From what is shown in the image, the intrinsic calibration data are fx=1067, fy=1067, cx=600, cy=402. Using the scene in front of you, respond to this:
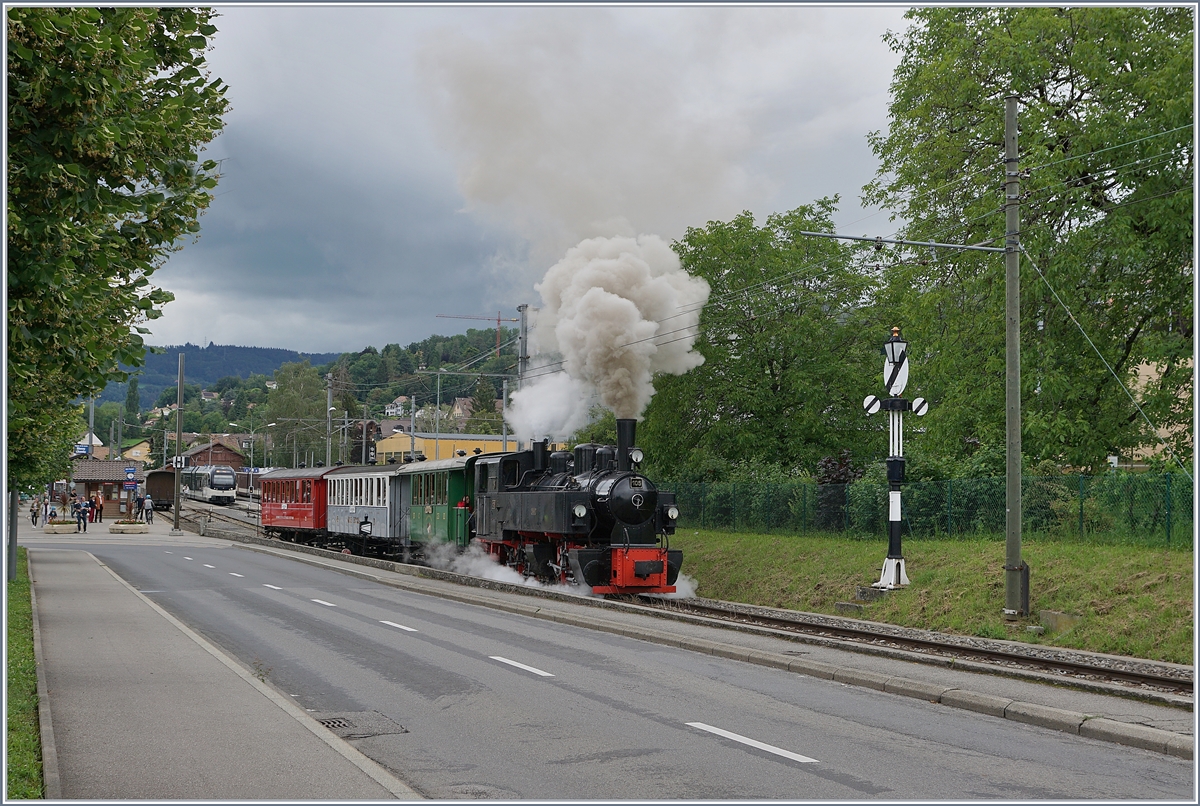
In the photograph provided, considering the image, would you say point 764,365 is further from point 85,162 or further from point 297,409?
point 297,409

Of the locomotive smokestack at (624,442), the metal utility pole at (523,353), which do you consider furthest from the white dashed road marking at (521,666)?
the metal utility pole at (523,353)

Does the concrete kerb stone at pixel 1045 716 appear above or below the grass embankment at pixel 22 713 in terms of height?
below

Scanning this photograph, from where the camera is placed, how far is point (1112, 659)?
544 inches

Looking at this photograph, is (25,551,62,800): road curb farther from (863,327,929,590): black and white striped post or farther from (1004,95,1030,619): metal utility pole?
(863,327,929,590): black and white striped post

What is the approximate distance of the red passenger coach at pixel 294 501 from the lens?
1581 inches

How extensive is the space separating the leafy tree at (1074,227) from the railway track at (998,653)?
662cm

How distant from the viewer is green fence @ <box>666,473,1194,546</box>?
17.4 metres

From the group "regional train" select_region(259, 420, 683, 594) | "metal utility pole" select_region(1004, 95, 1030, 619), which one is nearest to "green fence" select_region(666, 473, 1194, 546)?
"metal utility pole" select_region(1004, 95, 1030, 619)

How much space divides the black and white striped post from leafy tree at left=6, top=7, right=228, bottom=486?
506 inches

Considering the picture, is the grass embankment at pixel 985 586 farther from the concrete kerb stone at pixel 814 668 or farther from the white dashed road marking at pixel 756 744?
the white dashed road marking at pixel 756 744

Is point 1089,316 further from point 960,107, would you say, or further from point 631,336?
point 631,336

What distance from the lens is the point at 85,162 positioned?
7.69 m

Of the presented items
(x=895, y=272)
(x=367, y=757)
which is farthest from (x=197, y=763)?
(x=895, y=272)

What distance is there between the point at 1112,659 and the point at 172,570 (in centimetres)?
2336
